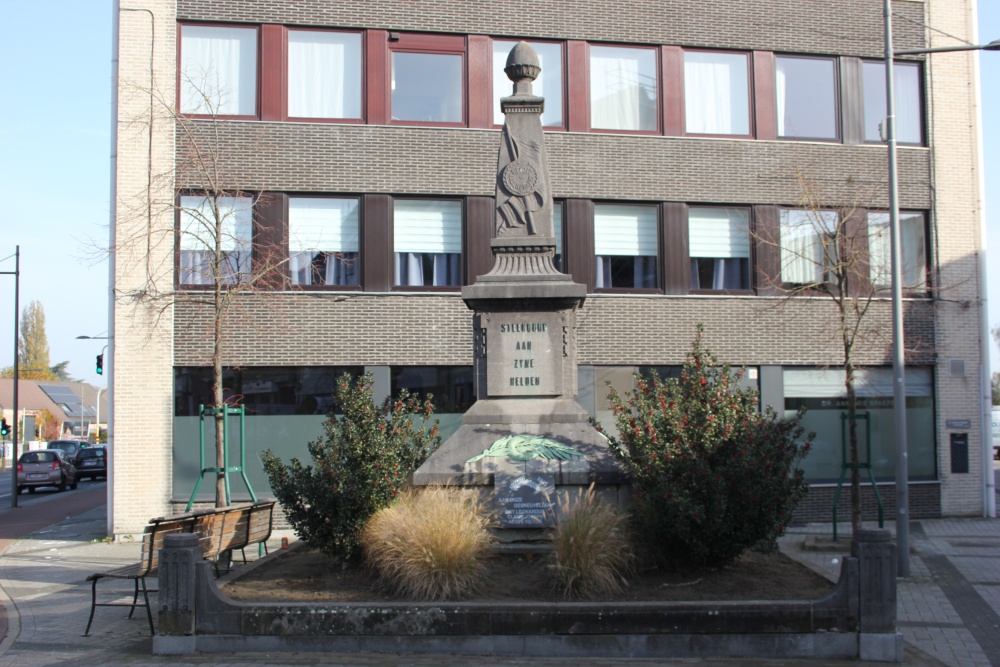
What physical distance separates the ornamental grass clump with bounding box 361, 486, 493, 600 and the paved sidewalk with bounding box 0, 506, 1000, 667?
0.65 meters

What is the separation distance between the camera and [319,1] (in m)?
19.1

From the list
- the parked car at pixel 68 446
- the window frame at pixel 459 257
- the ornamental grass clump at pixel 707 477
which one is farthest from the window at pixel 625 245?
the parked car at pixel 68 446

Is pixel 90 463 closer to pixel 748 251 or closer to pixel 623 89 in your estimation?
pixel 623 89

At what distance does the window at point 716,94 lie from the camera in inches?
791

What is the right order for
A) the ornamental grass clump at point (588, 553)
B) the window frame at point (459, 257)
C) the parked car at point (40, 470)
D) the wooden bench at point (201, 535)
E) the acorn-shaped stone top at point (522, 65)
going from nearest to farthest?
the ornamental grass clump at point (588, 553), the wooden bench at point (201, 535), the acorn-shaped stone top at point (522, 65), the window frame at point (459, 257), the parked car at point (40, 470)

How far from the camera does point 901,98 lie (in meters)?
20.7

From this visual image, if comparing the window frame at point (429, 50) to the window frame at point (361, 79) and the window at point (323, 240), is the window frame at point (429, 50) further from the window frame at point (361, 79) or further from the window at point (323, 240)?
the window at point (323, 240)

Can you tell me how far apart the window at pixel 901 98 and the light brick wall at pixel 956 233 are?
0.29 metres

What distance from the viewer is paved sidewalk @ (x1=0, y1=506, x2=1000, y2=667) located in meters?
8.36

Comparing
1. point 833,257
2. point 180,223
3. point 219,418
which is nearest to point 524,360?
point 219,418

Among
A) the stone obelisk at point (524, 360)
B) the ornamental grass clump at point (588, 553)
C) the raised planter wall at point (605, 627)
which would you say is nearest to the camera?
the raised planter wall at point (605, 627)

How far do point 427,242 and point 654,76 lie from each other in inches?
226

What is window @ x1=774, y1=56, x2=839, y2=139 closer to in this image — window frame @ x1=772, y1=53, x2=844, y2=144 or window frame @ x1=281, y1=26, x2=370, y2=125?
window frame @ x1=772, y1=53, x2=844, y2=144

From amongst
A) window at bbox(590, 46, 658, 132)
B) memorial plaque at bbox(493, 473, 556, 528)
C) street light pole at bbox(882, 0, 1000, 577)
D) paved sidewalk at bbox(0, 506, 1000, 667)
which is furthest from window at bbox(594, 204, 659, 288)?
memorial plaque at bbox(493, 473, 556, 528)
